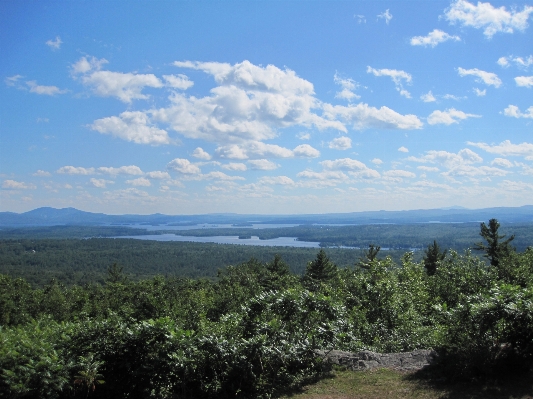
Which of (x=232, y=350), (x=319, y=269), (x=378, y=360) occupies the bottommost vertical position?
(x=319, y=269)

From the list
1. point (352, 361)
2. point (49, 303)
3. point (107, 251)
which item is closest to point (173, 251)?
point (107, 251)

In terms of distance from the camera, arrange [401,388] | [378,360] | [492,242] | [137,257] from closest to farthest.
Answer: [401,388] < [378,360] < [492,242] < [137,257]

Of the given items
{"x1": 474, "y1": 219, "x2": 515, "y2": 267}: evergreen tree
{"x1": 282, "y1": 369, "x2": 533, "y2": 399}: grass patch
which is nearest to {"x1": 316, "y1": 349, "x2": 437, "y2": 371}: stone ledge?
{"x1": 282, "y1": 369, "x2": 533, "y2": 399}: grass patch

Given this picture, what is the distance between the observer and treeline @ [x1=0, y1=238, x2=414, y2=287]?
428ft

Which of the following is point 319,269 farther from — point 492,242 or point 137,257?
point 137,257

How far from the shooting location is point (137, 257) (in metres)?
162

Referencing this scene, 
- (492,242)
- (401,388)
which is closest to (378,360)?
(401,388)

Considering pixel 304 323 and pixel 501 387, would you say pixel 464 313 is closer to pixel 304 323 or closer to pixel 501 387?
pixel 501 387

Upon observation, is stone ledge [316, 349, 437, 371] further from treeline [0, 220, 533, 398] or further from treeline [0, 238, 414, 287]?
treeline [0, 238, 414, 287]

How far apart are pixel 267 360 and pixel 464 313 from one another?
397 cm

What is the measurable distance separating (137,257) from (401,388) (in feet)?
548

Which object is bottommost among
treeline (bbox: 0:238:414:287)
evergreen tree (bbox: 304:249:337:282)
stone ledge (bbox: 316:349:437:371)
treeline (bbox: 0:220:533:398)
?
treeline (bbox: 0:238:414:287)

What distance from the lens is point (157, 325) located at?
7254 millimetres

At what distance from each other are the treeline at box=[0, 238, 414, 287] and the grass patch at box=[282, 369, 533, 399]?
4344 inches
